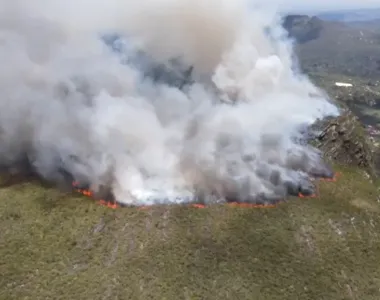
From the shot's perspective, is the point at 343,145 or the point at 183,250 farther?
the point at 343,145

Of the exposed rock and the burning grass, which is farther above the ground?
the exposed rock

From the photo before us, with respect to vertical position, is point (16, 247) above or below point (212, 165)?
below

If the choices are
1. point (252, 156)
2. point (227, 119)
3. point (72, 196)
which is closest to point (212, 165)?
point (252, 156)

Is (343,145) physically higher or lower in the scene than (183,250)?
higher

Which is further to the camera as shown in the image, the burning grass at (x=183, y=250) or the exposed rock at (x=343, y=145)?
the exposed rock at (x=343, y=145)

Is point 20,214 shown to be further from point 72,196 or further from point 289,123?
point 289,123

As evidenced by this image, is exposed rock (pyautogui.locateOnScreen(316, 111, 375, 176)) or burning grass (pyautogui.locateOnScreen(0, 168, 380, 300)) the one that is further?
exposed rock (pyautogui.locateOnScreen(316, 111, 375, 176))

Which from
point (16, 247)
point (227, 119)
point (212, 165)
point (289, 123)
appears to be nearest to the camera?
point (16, 247)

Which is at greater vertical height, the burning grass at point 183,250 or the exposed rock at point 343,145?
the exposed rock at point 343,145
